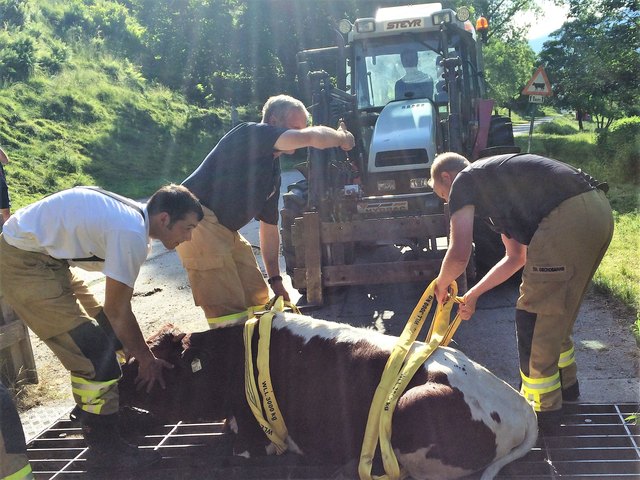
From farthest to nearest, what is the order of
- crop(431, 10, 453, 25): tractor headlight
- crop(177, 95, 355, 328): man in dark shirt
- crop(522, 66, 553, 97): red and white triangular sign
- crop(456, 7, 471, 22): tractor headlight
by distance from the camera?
crop(522, 66, 553, 97): red and white triangular sign → crop(456, 7, 471, 22): tractor headlight → crop(431, 10, 453, 25): tractor headlight → crop(177, 95, 355, 328): man in dark shirt

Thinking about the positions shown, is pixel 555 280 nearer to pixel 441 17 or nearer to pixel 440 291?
pixel 440 291

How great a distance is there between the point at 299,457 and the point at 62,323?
148 cm

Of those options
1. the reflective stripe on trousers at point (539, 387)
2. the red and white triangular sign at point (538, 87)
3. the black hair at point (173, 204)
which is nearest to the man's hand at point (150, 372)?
the black hair at point (173, 204)

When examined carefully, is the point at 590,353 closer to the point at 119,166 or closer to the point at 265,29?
the point at 119,166

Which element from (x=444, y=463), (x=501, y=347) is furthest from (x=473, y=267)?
(x=444, y=463)

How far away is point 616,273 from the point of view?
620 centimetres

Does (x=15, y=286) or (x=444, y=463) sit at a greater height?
(x=15, y=286)

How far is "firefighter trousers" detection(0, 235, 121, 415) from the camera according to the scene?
10.5 ft

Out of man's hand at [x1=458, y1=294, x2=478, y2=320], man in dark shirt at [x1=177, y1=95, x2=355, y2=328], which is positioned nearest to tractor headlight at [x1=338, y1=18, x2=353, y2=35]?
man in dark shirt at [x1=177, y1=95, x2=355, y2=328]

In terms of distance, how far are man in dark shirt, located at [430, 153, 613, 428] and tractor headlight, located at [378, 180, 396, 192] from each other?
3180 mm

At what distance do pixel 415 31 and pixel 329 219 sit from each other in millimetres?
2879

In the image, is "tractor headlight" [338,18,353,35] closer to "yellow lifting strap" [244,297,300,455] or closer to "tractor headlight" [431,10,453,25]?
"tractor headlight" [431,10,453,25]

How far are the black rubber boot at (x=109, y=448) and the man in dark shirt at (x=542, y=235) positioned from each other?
1889 mm

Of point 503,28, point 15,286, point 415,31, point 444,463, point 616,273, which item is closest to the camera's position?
point 444,463
